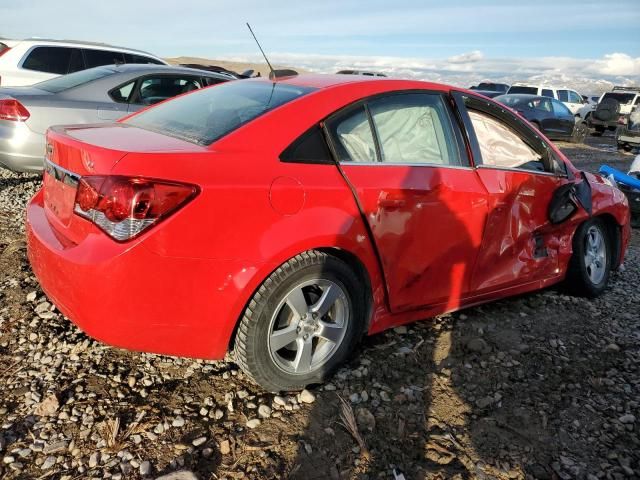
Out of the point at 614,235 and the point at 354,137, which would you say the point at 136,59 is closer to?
the point at 354,137

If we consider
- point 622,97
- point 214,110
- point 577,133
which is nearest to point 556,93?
point 622,97

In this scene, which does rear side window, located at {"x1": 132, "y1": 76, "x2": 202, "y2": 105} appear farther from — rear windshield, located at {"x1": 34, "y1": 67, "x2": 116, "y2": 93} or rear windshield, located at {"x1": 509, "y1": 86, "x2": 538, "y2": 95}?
rear windshield, located at {"x1": 509, "y1": 86, "x2": 538, "y2": 95}

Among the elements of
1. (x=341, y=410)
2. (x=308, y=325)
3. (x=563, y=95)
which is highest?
(x=563, y=95)

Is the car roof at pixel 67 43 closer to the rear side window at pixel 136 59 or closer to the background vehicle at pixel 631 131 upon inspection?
the rear side window at pixel 136 59

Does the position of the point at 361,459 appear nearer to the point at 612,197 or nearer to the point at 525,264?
the point at 525,264

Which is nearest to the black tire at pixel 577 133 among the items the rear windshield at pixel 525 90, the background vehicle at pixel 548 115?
the background vehicle at pixel 548 115

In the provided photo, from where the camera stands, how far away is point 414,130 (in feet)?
9.95

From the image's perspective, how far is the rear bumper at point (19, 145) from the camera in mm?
5195

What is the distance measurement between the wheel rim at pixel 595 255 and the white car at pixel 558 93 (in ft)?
65.4

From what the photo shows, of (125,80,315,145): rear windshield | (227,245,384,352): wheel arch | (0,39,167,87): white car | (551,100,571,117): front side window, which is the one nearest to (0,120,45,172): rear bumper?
(125,80,315,145): rear windshield

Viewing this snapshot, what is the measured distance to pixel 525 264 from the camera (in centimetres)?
361

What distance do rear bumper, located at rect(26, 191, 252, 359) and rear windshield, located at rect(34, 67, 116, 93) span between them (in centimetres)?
404

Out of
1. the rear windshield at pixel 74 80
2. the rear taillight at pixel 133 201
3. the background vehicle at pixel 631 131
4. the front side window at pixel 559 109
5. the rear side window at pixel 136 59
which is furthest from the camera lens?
the front side window at pixel 559 109

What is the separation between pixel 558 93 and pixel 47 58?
71.6 ft
